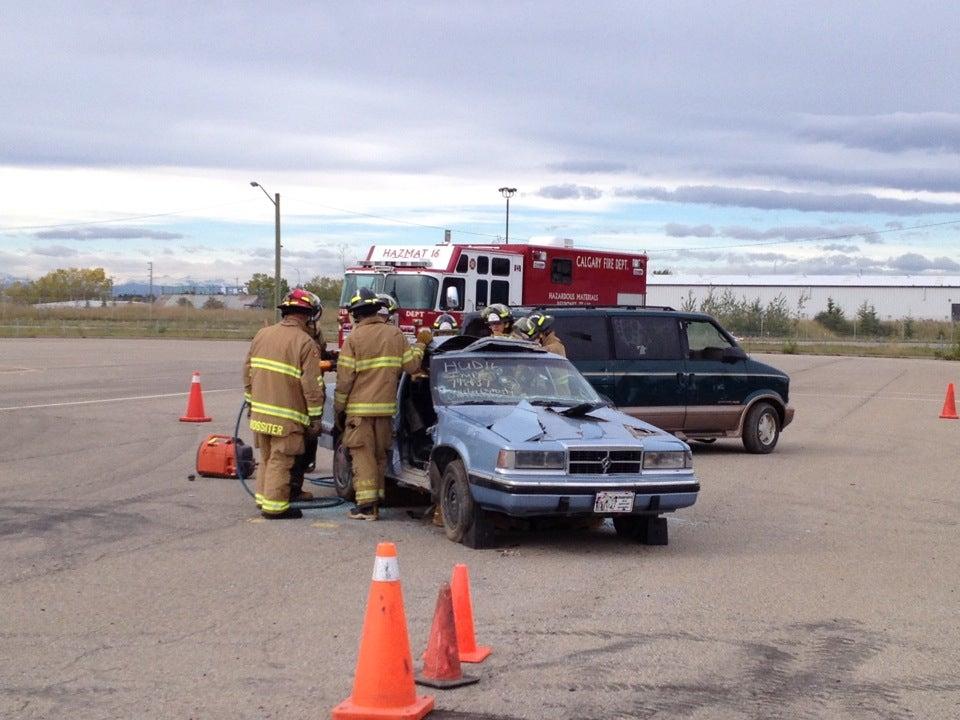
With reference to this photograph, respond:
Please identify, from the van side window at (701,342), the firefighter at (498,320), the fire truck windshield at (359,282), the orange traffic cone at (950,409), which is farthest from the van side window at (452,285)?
the firefighter at (498,320)

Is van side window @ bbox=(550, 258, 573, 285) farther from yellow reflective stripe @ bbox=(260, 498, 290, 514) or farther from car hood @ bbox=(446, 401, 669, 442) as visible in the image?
yellow reflective stripe @ bbox=(260, 498, 290, 514)

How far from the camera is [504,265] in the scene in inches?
1233

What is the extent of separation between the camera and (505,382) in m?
10.9

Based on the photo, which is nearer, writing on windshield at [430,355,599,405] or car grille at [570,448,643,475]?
car grille at [570,448,643,475]

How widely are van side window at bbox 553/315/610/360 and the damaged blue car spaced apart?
4717 mm

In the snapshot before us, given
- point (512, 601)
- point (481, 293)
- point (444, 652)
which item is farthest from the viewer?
point (481, 293)

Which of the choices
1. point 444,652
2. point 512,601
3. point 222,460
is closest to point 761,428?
point 222,460

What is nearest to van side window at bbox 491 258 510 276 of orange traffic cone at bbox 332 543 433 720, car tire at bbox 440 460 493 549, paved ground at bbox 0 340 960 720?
paved ground at bbox 0 340 960 720

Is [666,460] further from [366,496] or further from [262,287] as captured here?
[262,287]

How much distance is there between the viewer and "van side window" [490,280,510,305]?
101ft

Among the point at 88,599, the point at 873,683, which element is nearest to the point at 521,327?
the point at 88,599

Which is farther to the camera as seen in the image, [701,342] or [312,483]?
[701,342]

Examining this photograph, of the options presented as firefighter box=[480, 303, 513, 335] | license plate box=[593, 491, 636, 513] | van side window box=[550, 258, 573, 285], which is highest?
van side window box=[550, 258, 573, 285]

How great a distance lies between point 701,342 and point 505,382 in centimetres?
661
